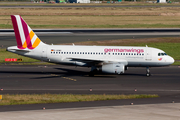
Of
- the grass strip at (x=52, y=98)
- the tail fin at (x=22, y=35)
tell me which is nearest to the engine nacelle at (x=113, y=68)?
the grass strip at (x=52, y=98)

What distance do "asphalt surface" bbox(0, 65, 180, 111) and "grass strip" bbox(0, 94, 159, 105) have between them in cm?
124

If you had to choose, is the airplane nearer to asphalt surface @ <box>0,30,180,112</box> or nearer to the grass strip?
asphalt surface @ <box>0,30,180,112</box>

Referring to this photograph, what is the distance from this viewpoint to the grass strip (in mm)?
27886

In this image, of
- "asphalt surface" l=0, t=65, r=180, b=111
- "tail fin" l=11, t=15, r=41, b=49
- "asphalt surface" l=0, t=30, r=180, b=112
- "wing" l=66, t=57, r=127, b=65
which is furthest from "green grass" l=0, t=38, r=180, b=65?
"wing" l=66, t=57, r=127, b=65

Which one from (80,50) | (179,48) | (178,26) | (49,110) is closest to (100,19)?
(178,26)

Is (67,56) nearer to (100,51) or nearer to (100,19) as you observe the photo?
(100,51)

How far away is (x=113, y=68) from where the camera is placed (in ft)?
135

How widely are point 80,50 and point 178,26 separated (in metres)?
68.3

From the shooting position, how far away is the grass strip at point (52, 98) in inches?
1098

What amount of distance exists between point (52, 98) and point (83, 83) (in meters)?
9.67

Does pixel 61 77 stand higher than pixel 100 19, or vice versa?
pixel 100 19

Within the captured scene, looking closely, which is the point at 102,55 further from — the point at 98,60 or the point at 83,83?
the point at 83,83

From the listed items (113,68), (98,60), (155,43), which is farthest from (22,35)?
(155,43)

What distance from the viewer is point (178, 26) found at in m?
104
